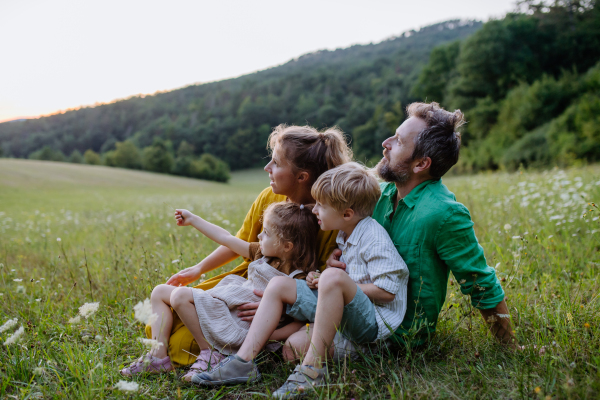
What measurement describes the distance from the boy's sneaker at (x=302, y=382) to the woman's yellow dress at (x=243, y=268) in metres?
0.73

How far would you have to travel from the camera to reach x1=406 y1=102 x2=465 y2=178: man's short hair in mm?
2455

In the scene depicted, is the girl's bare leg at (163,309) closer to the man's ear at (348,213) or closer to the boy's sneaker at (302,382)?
the boy's sneaker at (302,382)

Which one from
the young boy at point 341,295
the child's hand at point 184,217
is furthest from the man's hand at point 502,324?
the child's hand at point 184,217

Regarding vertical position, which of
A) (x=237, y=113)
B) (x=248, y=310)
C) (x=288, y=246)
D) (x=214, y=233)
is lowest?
(x=248, y=310)

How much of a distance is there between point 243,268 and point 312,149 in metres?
1.04

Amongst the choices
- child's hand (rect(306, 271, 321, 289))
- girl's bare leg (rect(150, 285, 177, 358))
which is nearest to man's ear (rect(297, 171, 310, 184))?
child's hand (rect(306, 271, 321, 289))

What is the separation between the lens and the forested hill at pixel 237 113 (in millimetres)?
62688

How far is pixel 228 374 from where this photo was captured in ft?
7.22

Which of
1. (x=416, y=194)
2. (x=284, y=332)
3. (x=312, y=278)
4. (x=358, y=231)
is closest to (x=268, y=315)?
(x=284, y=332)

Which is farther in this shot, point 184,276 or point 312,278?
point 184,276

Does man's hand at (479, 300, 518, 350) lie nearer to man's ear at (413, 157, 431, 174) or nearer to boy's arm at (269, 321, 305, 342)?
man's ear at (413, 157, 431, 174)

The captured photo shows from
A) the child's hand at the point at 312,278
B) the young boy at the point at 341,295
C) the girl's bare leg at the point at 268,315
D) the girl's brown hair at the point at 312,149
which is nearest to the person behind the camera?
the young boy at the point at 341,295

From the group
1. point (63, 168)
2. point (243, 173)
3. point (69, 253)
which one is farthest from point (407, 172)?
point (243, 173)

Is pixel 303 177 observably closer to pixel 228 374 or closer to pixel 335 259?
pixel 335 259
